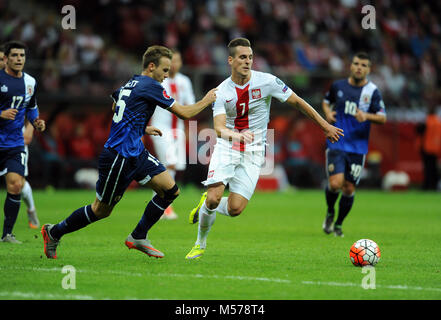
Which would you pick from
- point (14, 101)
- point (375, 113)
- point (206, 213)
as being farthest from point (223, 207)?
point (375, 113)

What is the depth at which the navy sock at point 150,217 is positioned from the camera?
320 inches

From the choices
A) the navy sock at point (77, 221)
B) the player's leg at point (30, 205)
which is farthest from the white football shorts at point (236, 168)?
the player's leg at point (30, 205)

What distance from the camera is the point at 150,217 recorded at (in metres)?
8.18

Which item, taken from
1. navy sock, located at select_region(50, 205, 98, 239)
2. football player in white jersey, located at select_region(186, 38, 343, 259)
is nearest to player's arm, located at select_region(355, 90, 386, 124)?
football player in white jersey, located at select_region(186, 38, 343, 259)

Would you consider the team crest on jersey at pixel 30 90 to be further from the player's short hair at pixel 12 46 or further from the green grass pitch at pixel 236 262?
the green grass pitch at pixel 236 262

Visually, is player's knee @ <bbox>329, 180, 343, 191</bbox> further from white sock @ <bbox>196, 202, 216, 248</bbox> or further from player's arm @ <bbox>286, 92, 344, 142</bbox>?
white sock @ <bbox>196, 202, 216, 248</bbox>

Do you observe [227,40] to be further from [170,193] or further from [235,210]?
[170,193]

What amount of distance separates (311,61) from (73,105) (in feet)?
27.6

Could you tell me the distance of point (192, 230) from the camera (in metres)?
11.4

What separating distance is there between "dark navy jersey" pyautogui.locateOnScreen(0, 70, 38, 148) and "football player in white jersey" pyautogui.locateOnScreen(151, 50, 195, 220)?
3.64 meters

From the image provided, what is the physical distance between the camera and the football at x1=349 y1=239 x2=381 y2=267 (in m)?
7.59

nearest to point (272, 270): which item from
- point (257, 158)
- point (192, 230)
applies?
point (257, 158)

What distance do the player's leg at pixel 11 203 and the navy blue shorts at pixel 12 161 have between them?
2.7 inches
